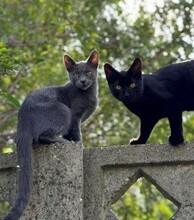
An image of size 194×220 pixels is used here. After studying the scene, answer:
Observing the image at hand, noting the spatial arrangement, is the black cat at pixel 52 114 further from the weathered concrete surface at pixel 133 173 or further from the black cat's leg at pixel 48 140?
the weathered concrete surface at pixel 133 173

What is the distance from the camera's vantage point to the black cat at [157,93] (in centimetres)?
465

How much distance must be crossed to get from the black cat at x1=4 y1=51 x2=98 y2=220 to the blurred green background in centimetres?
232

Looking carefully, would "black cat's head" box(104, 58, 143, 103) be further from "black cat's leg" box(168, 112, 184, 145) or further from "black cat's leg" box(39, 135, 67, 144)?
"black cat's leg" box(39, 135, 67, 144)

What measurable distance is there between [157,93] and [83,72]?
0.89 m

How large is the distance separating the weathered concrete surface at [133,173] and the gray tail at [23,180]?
304 mm

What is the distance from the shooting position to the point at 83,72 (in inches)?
215

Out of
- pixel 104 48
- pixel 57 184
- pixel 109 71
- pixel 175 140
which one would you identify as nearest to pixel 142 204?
pixel 104 48

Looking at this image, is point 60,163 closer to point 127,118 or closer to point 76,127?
point 76,127

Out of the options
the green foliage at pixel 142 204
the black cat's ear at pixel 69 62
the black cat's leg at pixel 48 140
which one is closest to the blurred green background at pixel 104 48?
the green foliage at pixel 142 204

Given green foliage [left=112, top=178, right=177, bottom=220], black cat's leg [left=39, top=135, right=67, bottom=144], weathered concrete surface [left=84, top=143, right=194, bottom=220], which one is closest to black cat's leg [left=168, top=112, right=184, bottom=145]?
weathered concrete surface [left=84, top=143, right=194, bottom=220]

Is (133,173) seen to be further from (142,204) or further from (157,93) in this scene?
(142,204)

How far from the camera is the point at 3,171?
155 inches

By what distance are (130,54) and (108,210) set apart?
4.74 meters

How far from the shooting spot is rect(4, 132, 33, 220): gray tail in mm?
3553
